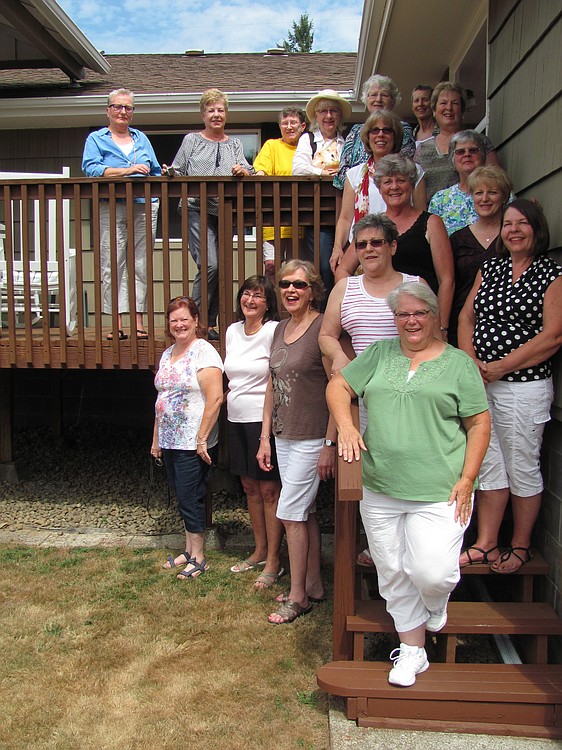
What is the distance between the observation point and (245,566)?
435cm

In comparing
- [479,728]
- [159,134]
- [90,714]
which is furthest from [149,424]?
[479,728]

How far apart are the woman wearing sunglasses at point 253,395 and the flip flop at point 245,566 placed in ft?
0.65

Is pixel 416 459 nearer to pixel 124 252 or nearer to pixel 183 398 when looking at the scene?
pixel 183 398

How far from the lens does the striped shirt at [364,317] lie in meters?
3.14

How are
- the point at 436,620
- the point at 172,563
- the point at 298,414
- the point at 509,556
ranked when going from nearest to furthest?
the point at 436,620 < the point at 509,556 < the point at 298,414 < the point at 172,563

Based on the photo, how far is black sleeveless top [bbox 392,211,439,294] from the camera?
10.9 feet

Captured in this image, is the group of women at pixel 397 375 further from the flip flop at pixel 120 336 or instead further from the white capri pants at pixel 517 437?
the flip flop at pixel 120 336

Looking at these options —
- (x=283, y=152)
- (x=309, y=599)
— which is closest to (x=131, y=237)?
(x=283, y=152)

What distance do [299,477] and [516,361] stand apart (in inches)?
46.8

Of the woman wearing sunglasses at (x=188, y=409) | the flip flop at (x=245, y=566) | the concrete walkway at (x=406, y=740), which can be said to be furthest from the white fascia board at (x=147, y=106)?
the concrete walkway at (x=406, y=740)

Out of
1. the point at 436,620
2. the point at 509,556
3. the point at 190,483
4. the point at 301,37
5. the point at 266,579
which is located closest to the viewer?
the point at 436,620

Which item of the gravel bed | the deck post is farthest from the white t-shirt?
the deck post

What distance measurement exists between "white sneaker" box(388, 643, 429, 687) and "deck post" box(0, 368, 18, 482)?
14.2 feet

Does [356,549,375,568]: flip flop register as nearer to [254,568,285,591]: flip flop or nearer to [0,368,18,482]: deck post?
[254,568,285,591]: flip flop
